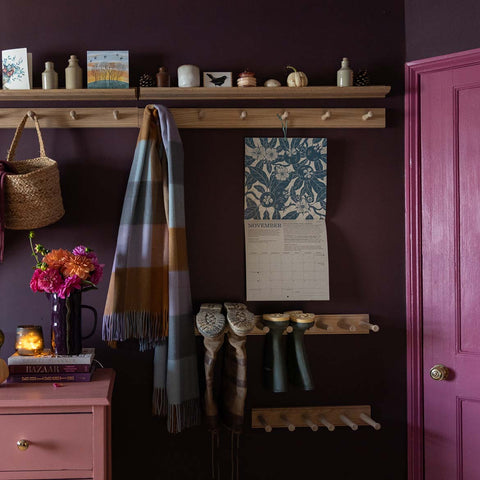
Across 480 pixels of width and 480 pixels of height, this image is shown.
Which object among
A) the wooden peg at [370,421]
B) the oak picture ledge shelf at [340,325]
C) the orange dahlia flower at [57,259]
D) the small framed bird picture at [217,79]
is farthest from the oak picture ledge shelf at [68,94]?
the wooden peg at [370,421]

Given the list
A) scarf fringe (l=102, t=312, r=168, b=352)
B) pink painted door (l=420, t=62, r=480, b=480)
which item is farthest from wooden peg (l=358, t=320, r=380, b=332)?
scarf fringe (l=102, t=312, r=168, b=352)

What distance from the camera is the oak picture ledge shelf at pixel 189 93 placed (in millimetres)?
1871

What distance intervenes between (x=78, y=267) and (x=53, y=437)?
550 millimetres

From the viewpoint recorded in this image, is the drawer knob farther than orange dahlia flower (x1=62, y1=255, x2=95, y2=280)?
No

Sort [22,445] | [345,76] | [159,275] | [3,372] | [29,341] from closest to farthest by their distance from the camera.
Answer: [22,445]
[3,372]
[29,341]
[159,275]
[345,76]

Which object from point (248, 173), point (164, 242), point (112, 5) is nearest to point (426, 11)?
point (248, 173)

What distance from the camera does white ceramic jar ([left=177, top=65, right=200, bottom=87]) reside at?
1.90 m

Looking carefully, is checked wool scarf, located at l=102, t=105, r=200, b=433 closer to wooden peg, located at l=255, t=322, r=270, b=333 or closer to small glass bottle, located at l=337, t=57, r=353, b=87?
wooden peg, located at l=255, t=322, r=270, b=333

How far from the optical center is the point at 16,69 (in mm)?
1898

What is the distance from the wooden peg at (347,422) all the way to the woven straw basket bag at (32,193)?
4.44 ft

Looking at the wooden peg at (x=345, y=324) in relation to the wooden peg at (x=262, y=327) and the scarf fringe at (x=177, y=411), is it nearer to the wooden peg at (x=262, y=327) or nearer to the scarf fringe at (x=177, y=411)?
the wooden peg at (x=262, y=327)

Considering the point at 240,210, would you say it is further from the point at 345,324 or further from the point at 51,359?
the point at 51,359

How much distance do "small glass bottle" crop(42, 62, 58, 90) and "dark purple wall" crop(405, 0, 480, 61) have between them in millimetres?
1433

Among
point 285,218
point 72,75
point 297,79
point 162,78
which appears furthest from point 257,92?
point 72,75
